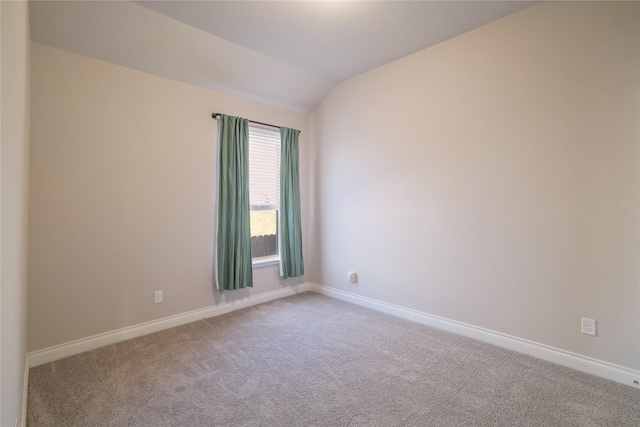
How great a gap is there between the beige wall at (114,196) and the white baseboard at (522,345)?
204 centimetres

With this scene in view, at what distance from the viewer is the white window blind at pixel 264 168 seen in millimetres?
3766

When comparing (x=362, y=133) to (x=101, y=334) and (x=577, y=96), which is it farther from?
(x=101, y=334)

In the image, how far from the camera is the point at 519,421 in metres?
1.72

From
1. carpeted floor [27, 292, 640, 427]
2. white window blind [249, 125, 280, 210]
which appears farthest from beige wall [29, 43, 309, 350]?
white window blind [249, 125, 280, 210]

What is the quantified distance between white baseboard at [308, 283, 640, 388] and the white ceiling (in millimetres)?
2704

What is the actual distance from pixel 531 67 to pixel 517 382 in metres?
2.39

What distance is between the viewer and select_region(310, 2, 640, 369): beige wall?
2111 mm

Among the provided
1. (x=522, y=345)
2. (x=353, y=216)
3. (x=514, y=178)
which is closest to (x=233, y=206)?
(x=353, y=216)

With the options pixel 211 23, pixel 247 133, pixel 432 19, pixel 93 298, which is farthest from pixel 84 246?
pixel 432 19

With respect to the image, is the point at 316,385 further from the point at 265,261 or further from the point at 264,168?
the point at 264,168

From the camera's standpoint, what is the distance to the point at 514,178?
2537 millimetres

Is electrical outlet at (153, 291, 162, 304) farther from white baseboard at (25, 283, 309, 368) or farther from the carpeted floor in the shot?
the carpeted floor

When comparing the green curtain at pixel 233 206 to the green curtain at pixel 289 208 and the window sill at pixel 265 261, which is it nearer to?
the window sill at pixel 265 261

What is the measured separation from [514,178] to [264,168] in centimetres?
270
